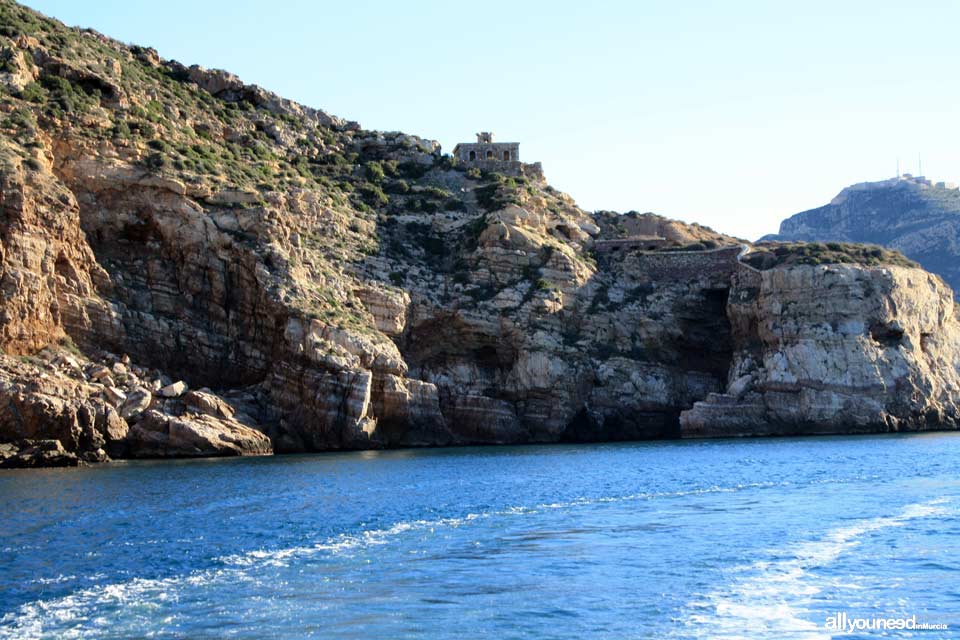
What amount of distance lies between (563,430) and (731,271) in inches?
604

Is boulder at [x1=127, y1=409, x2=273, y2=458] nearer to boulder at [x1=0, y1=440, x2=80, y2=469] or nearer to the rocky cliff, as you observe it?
the rocky cliff

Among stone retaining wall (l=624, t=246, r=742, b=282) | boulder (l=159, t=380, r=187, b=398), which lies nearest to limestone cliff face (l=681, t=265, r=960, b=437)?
stone retaining wall (l=624, t=246, r=742, b=282)

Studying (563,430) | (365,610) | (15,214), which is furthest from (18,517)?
(563,430)

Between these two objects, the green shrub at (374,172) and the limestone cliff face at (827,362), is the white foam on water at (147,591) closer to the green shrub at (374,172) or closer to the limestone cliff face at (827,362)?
the limestone cliff face at (827,362)

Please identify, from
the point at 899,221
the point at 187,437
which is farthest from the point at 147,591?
the point at 899,221

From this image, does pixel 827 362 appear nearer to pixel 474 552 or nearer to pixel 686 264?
pixel 686 264

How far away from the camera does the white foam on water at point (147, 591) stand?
1803cm

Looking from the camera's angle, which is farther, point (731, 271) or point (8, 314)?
point (731, 271)

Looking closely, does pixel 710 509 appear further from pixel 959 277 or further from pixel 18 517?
pixel 959 277

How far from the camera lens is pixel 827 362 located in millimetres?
63500

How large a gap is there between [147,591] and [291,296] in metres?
35.9

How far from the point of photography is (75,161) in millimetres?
55406

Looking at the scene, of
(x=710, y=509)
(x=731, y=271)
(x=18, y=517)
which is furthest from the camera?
(x=731, y=271)

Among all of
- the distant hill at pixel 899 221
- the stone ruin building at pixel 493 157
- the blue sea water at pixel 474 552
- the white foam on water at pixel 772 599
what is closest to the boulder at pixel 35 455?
the blue sea water at pixel 474 552
